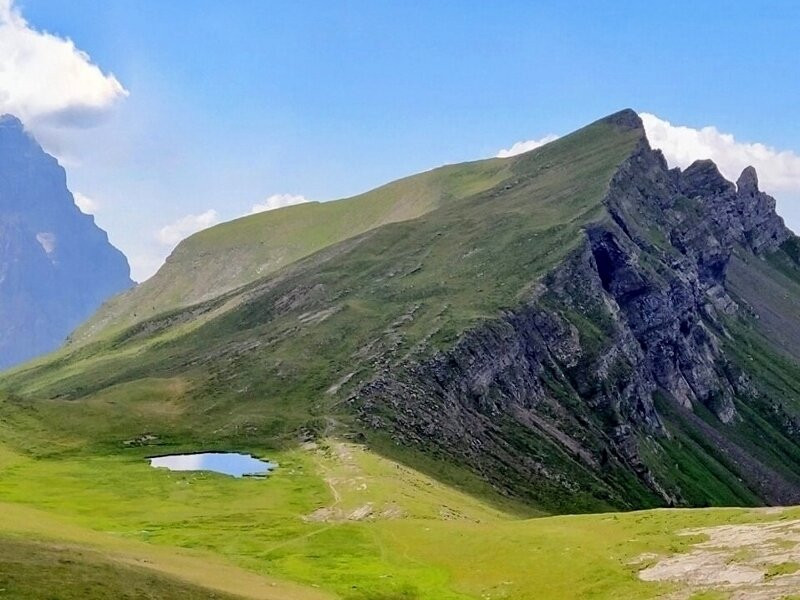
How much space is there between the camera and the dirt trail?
71.1 meters

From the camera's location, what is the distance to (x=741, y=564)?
258ft

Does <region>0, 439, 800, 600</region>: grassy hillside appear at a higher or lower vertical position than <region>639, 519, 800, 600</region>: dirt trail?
higher

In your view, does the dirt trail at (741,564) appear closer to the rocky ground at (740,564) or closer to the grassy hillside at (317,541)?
the rocky ground at (740,564)

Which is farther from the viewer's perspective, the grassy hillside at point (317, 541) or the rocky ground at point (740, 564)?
the grassy hillside at point (317, 541)

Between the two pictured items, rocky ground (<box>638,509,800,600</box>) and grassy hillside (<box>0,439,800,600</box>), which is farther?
grassy hillside (<box>0,439,800,600</box>)

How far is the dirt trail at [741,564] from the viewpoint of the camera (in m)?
71.1

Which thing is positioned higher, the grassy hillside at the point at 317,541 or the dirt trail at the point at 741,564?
the grassy hillside at the point at 317,541

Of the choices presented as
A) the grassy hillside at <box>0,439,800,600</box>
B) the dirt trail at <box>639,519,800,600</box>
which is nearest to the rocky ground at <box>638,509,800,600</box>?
the dirt trail at <box>639,519,800,600</box>

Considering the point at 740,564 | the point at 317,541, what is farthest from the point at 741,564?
the point at 317,541

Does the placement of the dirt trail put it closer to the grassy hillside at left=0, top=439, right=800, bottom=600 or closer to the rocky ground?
the rocky ground

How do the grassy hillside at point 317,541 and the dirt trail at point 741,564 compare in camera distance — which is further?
the grassy hillside at point 317,541

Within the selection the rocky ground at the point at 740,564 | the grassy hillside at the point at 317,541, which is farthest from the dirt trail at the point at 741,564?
the grassy hillside at the point at 317,541

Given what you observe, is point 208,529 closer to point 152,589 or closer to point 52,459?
point 152,589

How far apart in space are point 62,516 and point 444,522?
5348 cm
